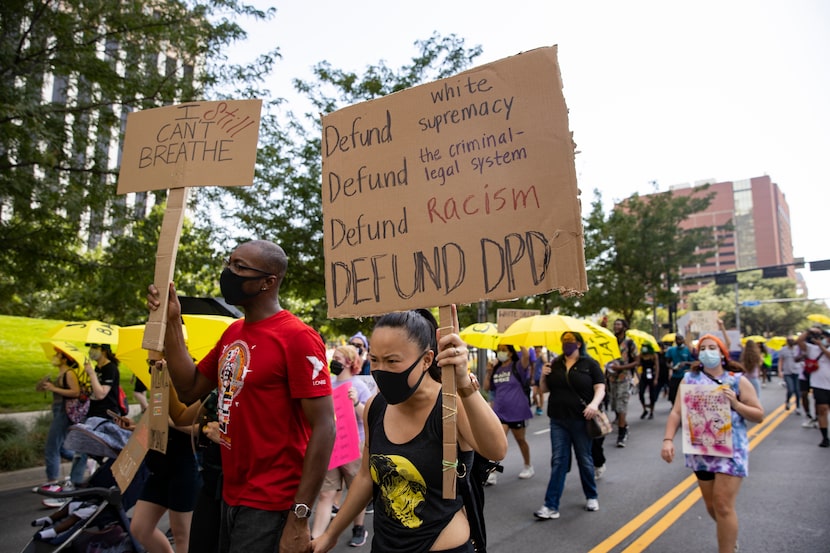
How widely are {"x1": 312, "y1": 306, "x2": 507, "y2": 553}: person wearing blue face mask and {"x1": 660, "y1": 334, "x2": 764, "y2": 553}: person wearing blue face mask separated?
9.18 feet

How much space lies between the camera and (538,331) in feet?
23.8

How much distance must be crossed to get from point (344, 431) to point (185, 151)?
123 inches

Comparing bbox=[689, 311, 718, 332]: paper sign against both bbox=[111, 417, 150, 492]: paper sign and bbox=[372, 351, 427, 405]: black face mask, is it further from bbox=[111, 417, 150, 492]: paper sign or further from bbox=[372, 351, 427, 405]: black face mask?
bbox=[111, 417, 150, 492]: paper sign

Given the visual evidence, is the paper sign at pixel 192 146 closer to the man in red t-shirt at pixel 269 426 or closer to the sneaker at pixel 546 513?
the man in red t-shirt at pixel 269 426

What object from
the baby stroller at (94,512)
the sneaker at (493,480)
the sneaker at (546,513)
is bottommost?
the sneaker at (493,480)

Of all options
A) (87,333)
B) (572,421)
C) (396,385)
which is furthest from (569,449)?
(87,333)

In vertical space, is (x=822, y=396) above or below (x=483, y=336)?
below

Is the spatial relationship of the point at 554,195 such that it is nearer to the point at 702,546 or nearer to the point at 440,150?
the point at 440,150

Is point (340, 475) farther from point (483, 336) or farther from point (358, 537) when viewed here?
point (483, 336)

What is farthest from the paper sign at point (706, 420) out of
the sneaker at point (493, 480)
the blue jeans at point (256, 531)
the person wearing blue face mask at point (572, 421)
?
the blue jeans at point (256, 531)

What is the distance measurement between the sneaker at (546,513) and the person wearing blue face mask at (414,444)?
380 centimetres

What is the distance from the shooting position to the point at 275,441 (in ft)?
7.93

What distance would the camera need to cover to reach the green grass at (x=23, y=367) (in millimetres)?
12969

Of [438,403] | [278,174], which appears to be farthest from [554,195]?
[278,174]
